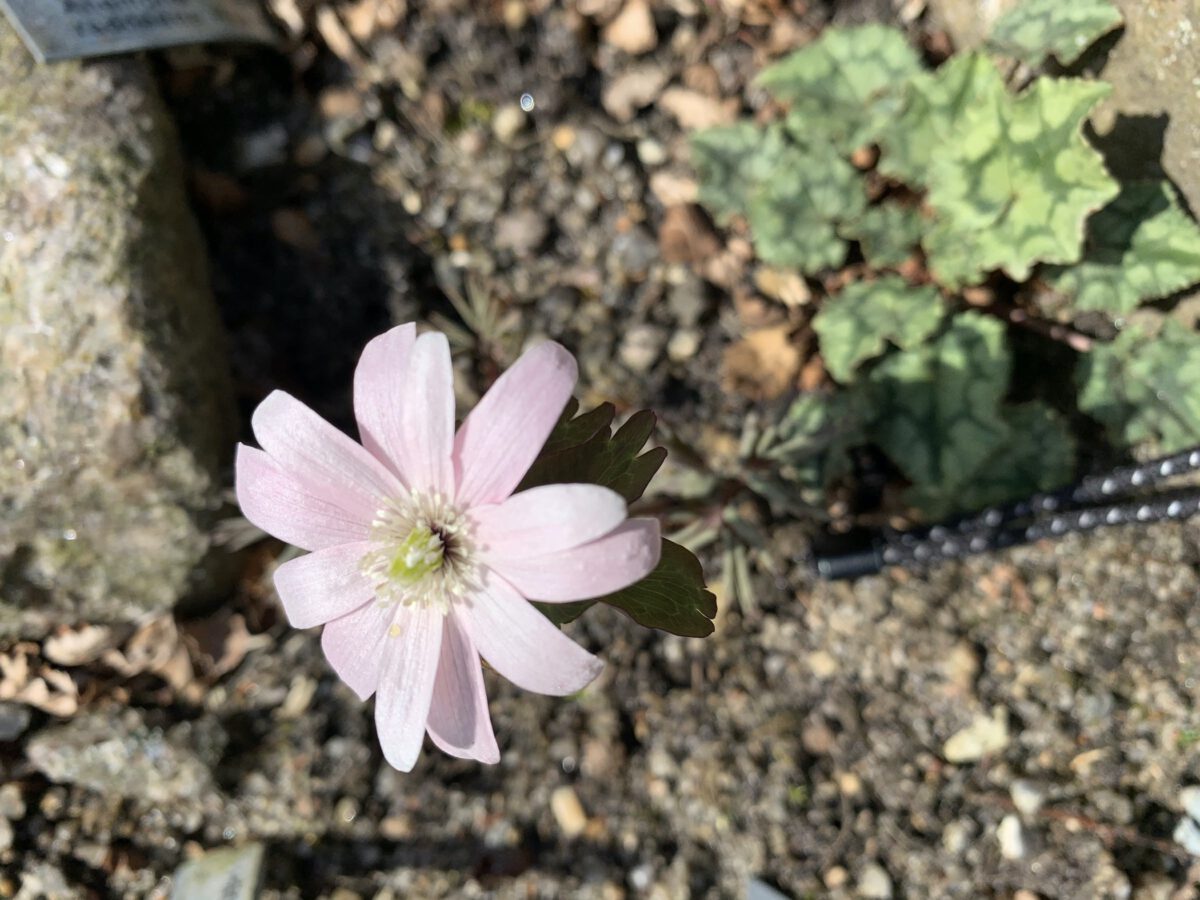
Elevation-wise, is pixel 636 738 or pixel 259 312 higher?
pixel 259 312

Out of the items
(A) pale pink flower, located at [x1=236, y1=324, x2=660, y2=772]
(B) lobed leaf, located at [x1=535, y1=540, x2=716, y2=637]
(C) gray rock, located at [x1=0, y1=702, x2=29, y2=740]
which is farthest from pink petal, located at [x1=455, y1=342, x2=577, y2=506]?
(C) gray rock, located at [x1=0, y1=702, x2=29, y2=740]

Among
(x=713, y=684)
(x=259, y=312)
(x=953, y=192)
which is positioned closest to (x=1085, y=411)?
(x=953, y=192)

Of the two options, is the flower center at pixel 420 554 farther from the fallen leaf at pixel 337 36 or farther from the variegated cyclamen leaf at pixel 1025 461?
the fallen leaf at pixel 337 36

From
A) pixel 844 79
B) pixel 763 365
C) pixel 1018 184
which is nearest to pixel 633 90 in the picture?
pixel 844 79

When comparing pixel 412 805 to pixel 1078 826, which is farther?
pixel 412 805

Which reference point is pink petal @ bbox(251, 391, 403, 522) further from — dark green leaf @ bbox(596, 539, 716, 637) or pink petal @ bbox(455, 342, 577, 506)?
dark green leaf @ bbox(596, 539, 716, 637)

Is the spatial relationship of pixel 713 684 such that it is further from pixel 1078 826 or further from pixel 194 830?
pixel 194 830

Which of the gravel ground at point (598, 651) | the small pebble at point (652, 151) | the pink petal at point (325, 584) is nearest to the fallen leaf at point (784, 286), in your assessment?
the gravel ground at point (598, 651)
